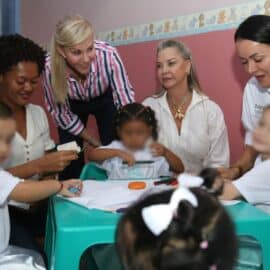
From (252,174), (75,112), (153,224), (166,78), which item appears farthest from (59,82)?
(153,224)

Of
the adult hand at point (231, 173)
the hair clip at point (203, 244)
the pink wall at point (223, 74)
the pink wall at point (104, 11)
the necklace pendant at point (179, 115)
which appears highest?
the pink wall at point (104, 11)

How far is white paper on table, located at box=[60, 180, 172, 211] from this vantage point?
3.62ft

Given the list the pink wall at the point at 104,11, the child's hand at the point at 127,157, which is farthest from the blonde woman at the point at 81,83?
the pink wall at the point at 104,11

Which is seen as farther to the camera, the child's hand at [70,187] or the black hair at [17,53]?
the black hair at [17,53]

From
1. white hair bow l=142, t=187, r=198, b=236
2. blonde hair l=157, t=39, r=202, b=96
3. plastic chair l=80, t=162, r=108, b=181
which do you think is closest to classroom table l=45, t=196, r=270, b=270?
white hair bow l=142, t=187, r=198, b=236

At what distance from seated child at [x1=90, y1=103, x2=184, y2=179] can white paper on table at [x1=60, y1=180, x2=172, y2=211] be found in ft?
0.79

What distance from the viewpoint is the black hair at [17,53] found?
1.42m

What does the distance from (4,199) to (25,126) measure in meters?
0.41

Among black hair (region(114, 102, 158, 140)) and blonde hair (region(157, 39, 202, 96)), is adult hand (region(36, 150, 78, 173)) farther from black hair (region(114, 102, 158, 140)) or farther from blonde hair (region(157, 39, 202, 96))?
blonde hair (region(157, 39, 202, 96))

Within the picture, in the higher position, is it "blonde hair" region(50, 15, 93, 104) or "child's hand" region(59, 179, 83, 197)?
"blonde hair" region(50, 15, 93, 104)

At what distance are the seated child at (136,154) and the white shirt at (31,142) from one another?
0.20 meters

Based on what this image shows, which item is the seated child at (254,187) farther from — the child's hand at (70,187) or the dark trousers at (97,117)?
the dark trousers at (97,117)

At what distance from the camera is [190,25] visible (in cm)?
195

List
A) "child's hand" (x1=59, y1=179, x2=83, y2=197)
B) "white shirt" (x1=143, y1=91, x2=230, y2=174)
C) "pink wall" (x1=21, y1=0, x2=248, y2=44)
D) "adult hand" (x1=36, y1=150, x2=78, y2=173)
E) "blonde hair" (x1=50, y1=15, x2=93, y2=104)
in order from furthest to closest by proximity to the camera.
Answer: "pink wall" (x1=21, y1=0, x2=248, y2=44), "white shirt" (x1=143, y1=91, x2=230, y2=174), "blonde hair" (x1=50, y1=15, x2=93, y2=104), "adult hand" (x1=36, y1=150, x2=78, y2=173), "child's hand" (x1=59, y1=179, x2=83, y2=197)
